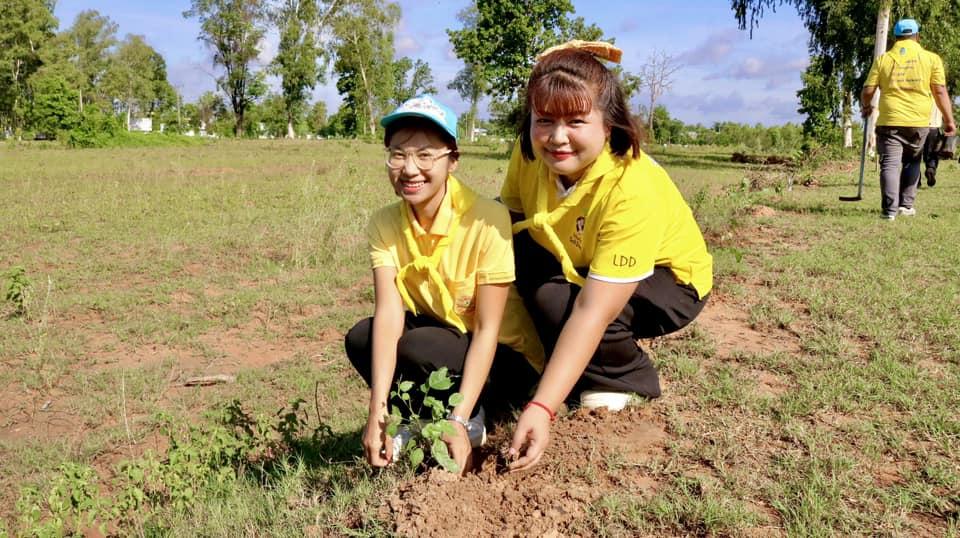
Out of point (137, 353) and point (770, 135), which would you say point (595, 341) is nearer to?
point (137, 353)

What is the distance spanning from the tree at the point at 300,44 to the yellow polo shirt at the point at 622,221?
4404 cm

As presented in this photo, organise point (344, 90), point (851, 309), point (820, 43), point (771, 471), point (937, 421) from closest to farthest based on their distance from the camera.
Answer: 1. point (771, 471)
2. point (937, 421)
3. point (851, 309)
4. point (820, 43)
5. point (344, 90)

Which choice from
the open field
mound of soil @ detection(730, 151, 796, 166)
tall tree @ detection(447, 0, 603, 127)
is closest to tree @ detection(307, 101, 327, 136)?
tall tree @ detection(447, 0, 603, 127)

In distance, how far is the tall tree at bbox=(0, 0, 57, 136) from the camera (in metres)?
41.8

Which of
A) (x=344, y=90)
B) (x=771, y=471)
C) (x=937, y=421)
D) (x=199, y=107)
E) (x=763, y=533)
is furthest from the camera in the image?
(x=199, y=107)

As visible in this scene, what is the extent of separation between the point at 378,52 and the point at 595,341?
46.3 meters

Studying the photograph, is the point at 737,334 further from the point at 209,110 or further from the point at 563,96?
the point at 209,110

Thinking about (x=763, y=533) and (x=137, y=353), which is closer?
(x=763, y=533)

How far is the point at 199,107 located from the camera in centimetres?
7281

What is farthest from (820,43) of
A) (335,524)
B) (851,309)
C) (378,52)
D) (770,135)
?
(378,52)

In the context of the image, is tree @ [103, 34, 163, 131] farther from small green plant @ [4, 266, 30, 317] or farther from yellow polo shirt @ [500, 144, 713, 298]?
yellow polo shirt @ [500, 144, 713, 298]

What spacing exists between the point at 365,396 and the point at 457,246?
1.78 metres

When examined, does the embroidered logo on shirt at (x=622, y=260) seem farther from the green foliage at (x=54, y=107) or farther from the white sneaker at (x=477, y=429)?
the green foliage at (x=54, y=107)

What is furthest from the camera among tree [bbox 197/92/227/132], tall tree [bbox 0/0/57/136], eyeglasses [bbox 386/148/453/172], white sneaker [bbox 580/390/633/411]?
tree [bbox 197/92/227/132]
